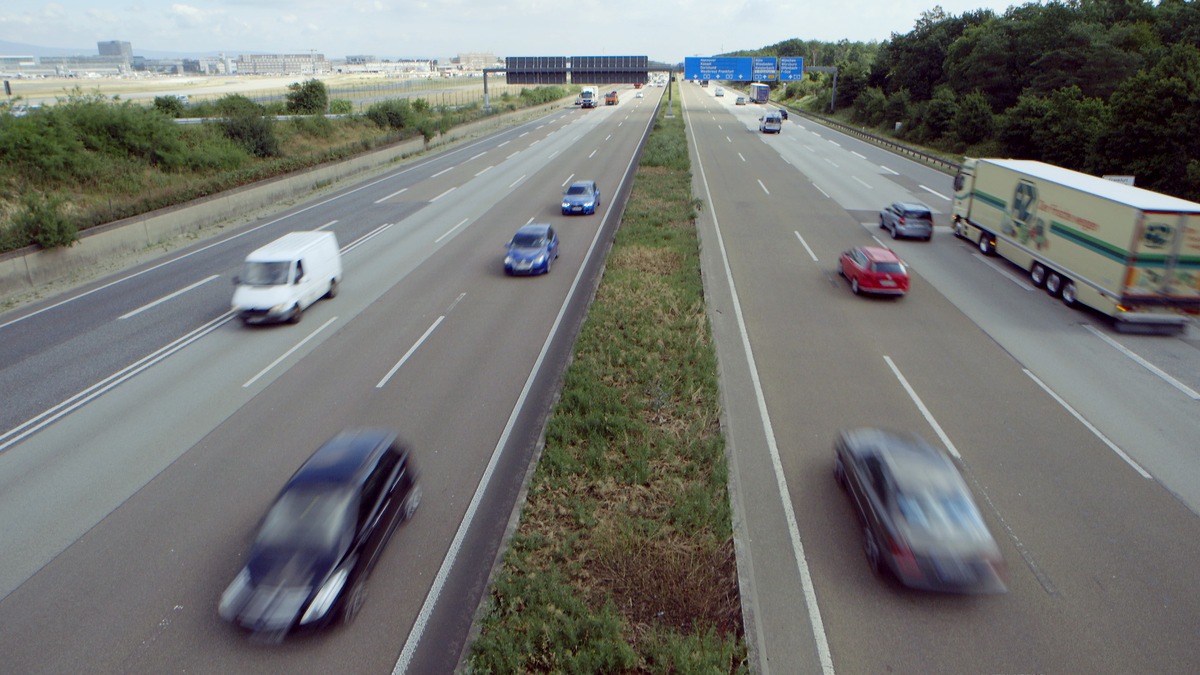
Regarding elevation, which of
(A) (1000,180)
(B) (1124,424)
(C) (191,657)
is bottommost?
(C) (191,657)

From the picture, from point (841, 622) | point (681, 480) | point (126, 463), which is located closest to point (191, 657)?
point (126, 463)

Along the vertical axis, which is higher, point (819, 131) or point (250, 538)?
point (819, 131)

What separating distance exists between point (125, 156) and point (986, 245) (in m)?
38.7

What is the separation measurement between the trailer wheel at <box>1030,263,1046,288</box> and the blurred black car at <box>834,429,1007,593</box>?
46.1 feet

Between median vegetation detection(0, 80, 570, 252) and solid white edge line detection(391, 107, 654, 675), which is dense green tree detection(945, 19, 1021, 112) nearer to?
median vegetation detection(0, 80, 570, 252)

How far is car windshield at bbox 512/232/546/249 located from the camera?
22438 mm

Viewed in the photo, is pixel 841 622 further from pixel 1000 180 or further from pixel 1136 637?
pixel 1000 180

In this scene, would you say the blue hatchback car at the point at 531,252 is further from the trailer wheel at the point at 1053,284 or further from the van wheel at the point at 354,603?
the trailer wheel at the point at 1053,284

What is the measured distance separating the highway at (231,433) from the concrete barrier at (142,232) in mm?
1614

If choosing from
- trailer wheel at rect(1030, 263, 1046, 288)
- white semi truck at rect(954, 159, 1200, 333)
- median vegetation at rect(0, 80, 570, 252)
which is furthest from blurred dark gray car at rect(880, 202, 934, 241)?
median vegetation at rect(0, 80, 570, 252)

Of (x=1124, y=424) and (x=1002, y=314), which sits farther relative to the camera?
(x=1002, y=314)

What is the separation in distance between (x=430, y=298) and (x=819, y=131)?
5840cm

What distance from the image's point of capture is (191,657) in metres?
7.96

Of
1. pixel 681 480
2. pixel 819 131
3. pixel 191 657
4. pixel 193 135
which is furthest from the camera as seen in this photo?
pixel 819 131
